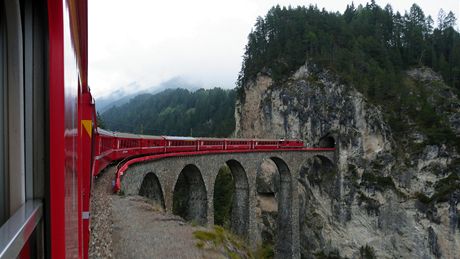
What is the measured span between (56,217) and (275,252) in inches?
1292

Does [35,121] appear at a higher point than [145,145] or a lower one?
higher

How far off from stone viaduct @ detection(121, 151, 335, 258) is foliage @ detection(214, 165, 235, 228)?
10.2m

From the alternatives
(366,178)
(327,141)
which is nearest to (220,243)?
(366,178)

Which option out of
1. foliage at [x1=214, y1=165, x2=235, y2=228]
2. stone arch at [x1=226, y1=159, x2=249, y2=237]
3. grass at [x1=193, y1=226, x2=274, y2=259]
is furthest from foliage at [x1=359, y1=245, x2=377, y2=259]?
grass at [x1=193, y1=226, x2=274, y2=259]

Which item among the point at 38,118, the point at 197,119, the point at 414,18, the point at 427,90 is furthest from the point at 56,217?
the point at 197,119

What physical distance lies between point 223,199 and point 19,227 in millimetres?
43381

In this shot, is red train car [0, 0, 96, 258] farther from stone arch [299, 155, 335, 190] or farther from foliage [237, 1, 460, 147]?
foliage [237, 1, 460, 147]

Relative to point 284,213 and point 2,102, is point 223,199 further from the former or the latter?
point 2,102

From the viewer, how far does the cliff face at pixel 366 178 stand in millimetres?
32125

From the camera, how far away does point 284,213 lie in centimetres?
3052

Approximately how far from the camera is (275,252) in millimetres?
31797

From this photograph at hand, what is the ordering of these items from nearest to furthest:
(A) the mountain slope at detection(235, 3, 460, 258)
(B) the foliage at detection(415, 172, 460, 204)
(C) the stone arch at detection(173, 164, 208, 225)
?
(C) the stone arch at detection(173, 164, 208, 225), (B) the foliage at detection(415, 172, 460, 204), (A) the mountain slope at detection(235, 3, 460, 258)

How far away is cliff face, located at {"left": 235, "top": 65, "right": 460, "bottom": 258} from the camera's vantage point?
1265 inches

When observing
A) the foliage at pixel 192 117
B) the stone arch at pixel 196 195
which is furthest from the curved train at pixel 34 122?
the foliage at pixel 192 117
